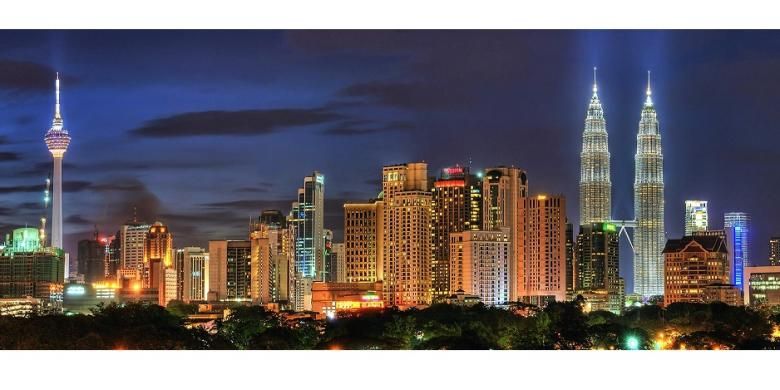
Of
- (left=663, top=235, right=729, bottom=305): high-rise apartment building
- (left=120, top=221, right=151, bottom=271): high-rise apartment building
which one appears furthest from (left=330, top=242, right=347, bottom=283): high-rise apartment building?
(left=663, top=235, right=729, bottom=305): high-rise apartment building

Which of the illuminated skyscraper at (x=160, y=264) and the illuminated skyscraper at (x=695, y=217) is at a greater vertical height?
the illuminated skyscraper at (x=695, y=217)

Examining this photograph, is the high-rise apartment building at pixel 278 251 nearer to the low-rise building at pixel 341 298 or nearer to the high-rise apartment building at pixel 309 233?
the high-rise apartment building at pixel 309 233

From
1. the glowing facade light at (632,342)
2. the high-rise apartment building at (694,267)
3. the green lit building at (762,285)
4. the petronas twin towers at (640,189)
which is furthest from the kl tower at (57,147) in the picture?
the glowing facade light at (632,342)

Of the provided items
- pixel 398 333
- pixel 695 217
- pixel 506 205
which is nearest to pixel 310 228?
pixel 506 205

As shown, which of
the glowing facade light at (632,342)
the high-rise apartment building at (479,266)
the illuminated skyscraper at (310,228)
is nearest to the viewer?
the glowing facade light at (632,342)

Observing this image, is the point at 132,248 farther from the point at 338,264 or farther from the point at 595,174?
the point at 595,174
